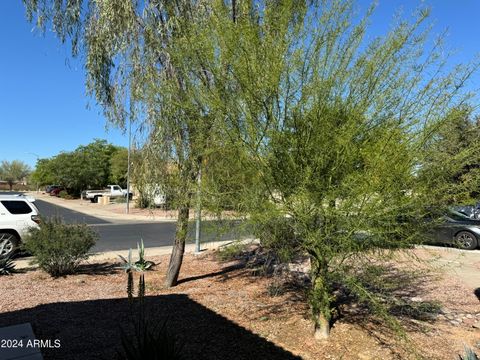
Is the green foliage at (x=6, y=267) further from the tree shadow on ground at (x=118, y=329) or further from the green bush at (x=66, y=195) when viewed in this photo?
→ the green bush at (x=66, y=195)

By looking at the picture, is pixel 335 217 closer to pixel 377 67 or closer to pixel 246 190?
pixel 246 190

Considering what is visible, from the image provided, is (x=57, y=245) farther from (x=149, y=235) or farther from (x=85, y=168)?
(x=85, y=168)

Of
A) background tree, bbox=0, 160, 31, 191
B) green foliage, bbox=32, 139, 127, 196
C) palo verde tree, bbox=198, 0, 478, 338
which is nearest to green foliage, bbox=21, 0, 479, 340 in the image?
palo verde tree, bbox=198, 0, 478, 338

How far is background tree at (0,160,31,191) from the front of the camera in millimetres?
112312

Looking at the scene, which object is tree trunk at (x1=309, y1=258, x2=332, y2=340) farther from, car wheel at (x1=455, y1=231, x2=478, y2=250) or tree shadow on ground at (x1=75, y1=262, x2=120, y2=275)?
car wheel at (x1=455, y1=231, x2=478, y2=250)

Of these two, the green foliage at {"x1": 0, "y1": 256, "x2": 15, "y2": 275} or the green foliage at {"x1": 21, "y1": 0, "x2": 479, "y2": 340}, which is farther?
the green foliage at {"x1": 0, "y1": 256, "x2": 15, "y2": 275}

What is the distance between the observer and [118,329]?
5418 mm

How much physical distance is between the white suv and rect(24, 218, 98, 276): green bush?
3.12 metres

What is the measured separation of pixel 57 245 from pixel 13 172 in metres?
121

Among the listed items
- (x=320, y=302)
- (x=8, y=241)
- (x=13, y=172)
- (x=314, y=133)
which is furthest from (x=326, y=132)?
(x=13, y=172)

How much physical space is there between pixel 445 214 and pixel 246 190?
2310 millimetres

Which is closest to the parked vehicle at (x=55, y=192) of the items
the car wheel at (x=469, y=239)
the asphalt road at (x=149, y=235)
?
the asphalt road at (x=149, y=235)

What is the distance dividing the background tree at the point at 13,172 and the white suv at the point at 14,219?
362 ft

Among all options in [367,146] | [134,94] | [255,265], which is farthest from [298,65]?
[255,265]
